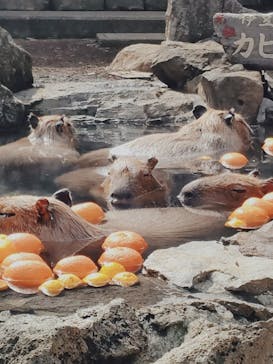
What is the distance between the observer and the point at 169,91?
11.2 meters

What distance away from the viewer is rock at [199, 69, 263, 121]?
10.3m

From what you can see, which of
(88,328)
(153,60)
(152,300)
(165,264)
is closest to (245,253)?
(165,264)

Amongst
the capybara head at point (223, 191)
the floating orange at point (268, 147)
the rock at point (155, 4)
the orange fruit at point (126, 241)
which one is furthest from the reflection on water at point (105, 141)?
the rock at point (155, 4)

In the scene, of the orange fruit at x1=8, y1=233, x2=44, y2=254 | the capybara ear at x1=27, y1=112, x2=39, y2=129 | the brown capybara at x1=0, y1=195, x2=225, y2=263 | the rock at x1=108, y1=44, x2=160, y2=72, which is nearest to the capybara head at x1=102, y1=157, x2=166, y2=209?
the brown capybara at x1=0, y1=195, x2=225, y2=263

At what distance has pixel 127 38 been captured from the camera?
50.8ft

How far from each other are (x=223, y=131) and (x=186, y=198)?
2.16m

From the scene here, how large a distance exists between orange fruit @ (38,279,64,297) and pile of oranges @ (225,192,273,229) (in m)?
1.71

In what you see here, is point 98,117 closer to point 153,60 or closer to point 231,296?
point 153,60

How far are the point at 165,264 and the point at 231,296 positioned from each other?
58 centimetres

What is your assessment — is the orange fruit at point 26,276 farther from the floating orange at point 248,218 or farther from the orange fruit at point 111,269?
the floating orange at point 248,218

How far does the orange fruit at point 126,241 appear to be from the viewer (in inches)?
217

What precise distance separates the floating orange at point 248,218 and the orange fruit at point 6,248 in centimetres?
156

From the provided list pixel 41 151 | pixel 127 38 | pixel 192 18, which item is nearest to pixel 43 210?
pixel 41 151

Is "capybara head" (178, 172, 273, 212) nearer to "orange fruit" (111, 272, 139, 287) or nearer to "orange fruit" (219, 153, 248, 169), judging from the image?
"orange fruit" (219, 153, 248, 169)
